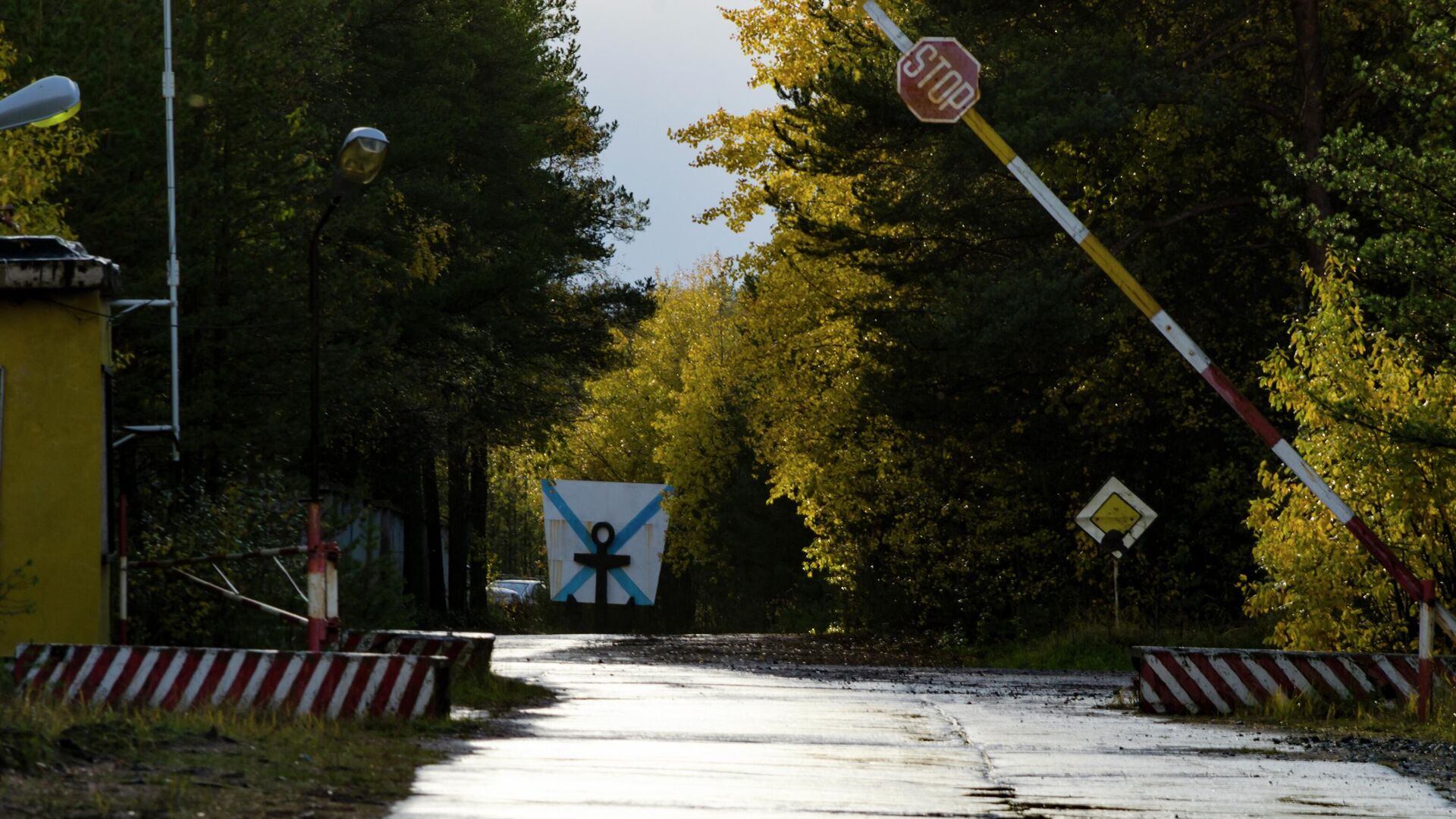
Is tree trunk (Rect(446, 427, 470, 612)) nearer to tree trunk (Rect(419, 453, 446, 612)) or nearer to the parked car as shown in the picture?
tree trunk (Rect(419, 453, 446, 612))

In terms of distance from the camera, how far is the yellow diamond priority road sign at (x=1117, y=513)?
3394cm

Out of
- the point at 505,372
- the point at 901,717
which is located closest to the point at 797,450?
the point at 505,372

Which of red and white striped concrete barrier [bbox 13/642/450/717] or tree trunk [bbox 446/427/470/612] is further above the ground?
tree trunk [bbox 446/427/470/612]

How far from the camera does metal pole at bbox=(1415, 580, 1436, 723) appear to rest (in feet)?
61.2

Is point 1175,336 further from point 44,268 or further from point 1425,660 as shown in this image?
point 44,268

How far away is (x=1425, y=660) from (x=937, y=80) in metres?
9.75

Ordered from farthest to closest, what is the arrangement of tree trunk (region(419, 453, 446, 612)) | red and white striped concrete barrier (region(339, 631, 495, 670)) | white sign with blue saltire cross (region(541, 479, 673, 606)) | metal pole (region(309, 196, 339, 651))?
1. white sign with blue saltire cross (region(541, 479, 673, 606))
2. tree trunk (region(419, 453, 446, 612))
3. red and white striped concrete barrier (region(339, 631, 495, 670))
4. metal pole (region(309, 196, 339, 651))

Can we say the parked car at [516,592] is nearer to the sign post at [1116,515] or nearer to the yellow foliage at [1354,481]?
the sign post at [1116,515]

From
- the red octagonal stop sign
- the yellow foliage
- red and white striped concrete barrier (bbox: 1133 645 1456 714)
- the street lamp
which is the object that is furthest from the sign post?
the street lamp

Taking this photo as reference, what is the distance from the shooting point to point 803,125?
39.6 meters

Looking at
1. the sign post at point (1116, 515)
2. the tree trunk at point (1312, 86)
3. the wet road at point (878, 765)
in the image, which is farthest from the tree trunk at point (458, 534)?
the wet road at point (878, 765)

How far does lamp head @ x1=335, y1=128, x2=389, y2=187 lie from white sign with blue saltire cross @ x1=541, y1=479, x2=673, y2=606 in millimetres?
44288

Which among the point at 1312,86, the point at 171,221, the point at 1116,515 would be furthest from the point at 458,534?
the point at 171,221

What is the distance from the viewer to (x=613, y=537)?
204 feet
